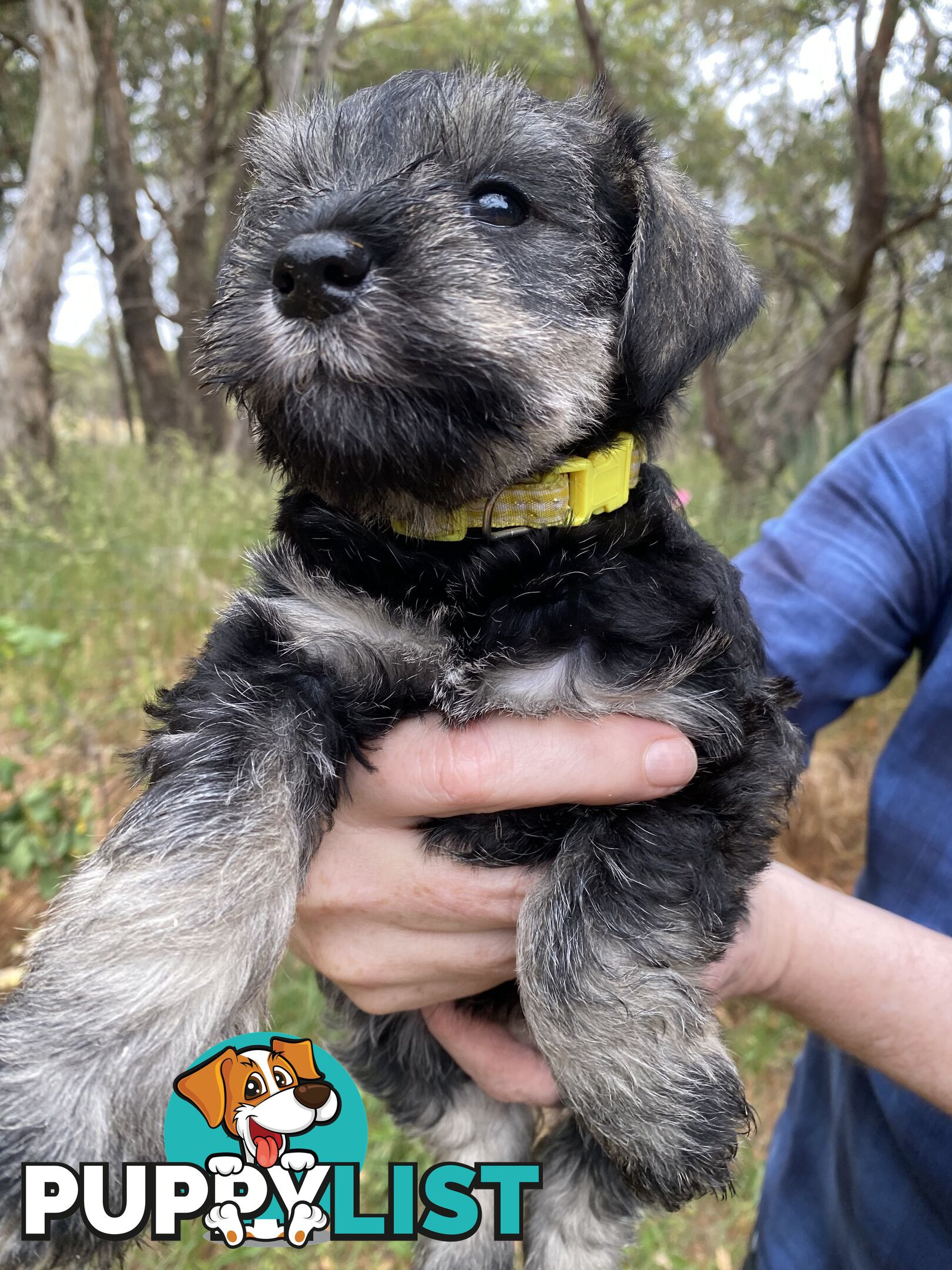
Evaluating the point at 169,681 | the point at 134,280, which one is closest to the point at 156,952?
the point at 169,681

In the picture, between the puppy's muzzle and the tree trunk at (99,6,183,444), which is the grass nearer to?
the puppy's muzzle

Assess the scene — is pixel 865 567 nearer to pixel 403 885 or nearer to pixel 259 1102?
pixel 403 885

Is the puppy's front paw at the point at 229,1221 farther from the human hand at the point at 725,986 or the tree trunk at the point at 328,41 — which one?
the tree trunk at the point at 328,41

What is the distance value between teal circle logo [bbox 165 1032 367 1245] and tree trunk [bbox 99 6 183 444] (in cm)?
1130

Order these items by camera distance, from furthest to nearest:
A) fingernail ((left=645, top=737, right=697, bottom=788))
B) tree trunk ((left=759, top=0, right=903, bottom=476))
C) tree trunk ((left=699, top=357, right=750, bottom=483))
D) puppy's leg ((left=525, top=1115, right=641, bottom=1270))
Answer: tree trunk ((left=699, top=357, right=750, bottom=483)) → tree trunk ((left=759, top=0, right=903, bottom=476)) → puppy's leg ((left=525, top=1115, right=641, bottom=1270)) → fingernail ((left=645, top=737, right=697, bottom=788))

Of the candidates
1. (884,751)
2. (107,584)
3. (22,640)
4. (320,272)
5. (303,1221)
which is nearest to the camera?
(320,272)

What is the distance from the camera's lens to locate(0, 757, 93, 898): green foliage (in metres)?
3.24

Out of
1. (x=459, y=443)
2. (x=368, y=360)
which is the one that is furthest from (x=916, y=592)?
(x=368, y=360)

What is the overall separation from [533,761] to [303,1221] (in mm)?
870

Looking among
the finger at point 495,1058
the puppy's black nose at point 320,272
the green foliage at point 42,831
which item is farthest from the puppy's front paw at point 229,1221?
the green foliage at point 42,831

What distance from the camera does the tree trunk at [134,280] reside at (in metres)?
12.1

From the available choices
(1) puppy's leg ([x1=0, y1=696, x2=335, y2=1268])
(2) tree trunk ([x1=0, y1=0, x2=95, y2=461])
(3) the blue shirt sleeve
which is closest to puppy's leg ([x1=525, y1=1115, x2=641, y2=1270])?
(1) puppy's leg ([x1=0, y1=696, x2=335, y2=1268])

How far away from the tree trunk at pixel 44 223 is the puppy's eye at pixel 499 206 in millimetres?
6720

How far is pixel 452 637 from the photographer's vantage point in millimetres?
1710
